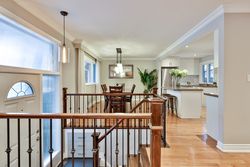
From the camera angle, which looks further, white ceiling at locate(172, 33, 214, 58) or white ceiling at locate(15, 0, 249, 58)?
white ceiling at locate(172, 33, 214, 58)

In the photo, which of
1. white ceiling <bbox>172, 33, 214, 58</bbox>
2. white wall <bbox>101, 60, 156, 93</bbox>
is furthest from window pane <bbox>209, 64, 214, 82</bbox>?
white wall <bbox>101, 60, 156, 93</bbox>

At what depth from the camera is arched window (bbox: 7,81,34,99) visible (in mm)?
3119

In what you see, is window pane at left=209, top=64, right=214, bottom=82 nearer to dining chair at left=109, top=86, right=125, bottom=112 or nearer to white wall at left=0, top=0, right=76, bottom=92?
dining chair at left=109, top=86, right=125, bottom=112

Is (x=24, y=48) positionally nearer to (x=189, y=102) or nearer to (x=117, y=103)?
(x=117, y=103)

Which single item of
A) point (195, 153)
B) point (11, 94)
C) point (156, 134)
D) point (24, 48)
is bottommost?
point (195, 153)

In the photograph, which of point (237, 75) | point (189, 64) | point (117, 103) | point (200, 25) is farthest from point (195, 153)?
point (189, 64)

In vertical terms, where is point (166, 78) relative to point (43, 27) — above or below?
below

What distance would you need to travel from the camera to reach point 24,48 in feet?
11.8

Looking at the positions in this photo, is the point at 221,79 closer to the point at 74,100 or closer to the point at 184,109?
the point at 184,109

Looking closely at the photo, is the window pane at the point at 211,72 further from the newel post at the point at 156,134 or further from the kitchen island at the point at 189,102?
the newel post at the point at 156,134

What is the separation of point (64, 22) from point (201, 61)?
798 centimetres

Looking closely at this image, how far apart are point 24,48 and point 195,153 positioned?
11.2ft

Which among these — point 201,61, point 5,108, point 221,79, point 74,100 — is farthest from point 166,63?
point 5,108

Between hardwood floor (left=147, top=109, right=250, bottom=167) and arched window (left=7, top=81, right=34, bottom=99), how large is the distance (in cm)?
247
